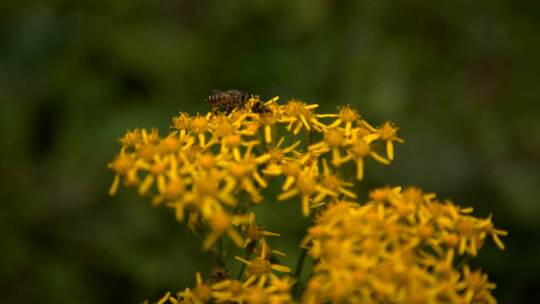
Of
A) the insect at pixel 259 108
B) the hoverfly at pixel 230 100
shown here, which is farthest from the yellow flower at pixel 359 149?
the hoverfly at pixel 230 100

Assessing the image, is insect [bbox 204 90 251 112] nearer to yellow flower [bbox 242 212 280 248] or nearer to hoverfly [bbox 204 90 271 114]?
hoverfly [bbox 204 90 271 114]

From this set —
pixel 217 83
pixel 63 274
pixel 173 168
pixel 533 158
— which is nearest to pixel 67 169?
pixel 63 274

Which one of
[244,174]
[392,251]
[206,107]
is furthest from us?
[206,107]

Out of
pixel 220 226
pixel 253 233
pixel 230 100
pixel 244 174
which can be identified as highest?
pixel 230 100

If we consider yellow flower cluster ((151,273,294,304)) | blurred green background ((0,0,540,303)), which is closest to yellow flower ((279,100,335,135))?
yellow flower cluster ((151,273,294,304))

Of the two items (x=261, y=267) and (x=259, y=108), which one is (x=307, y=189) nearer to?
(x=261, y=267)

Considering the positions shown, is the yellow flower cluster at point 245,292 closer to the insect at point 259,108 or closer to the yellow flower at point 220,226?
the yellow flower at point 220,226

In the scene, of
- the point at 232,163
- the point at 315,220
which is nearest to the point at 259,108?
the point at 232,163

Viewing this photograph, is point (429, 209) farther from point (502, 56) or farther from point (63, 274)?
point (502, 56)
